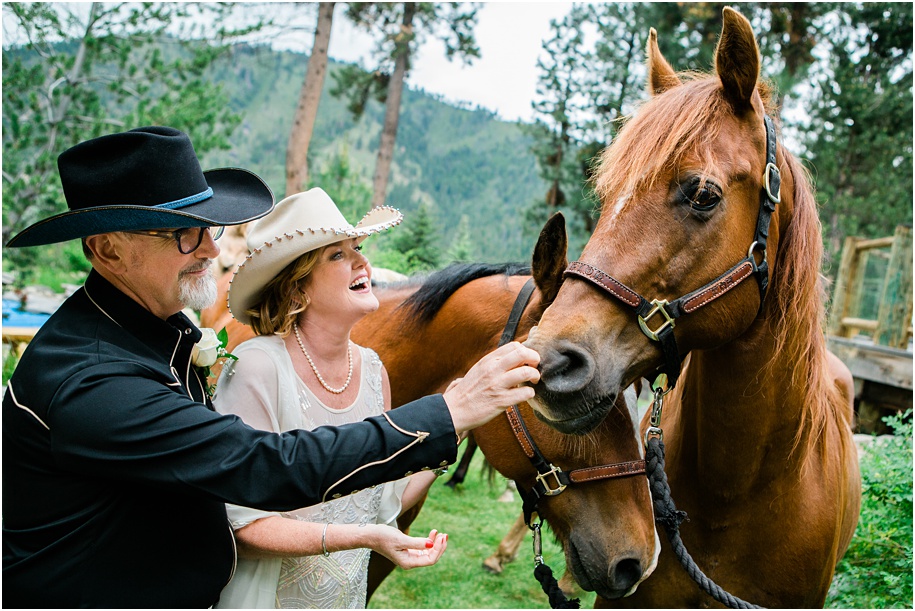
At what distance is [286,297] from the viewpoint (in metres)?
2.18

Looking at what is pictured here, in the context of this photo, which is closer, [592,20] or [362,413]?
[362,413]

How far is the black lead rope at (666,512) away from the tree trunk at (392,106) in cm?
1422

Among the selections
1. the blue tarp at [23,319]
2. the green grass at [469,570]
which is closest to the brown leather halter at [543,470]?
the green grass at [469,570]

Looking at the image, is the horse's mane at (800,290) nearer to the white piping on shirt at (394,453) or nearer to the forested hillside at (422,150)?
the white piping on shirt at (394,453)

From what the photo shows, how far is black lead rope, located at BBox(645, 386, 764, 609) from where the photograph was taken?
2225 millimetres

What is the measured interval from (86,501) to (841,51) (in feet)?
67.2

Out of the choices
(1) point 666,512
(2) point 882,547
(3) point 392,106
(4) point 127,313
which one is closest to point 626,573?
(1) point 666,512

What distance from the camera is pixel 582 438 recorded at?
7.49 ft

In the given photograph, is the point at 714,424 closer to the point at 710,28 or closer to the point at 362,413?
the point at 362,413

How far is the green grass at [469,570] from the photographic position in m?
5.18

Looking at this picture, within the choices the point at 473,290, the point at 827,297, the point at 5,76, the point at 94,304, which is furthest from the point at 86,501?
the point at 5,76

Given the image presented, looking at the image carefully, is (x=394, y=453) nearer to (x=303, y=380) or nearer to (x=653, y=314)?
(x=303, y=380)

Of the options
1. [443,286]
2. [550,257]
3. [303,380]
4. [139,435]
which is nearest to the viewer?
[139,435]

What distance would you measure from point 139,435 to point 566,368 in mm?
1069
